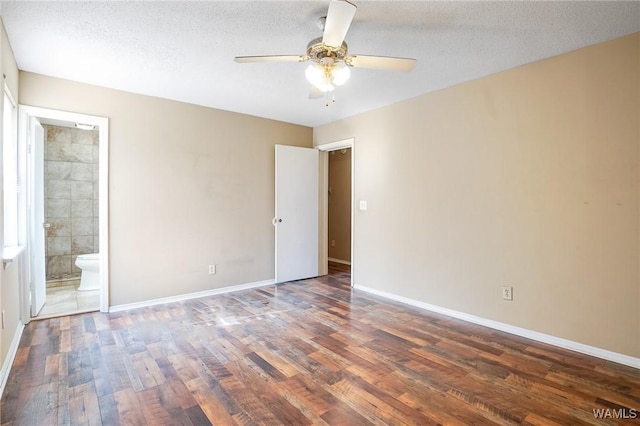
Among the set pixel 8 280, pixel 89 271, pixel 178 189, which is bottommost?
pixel 89 271

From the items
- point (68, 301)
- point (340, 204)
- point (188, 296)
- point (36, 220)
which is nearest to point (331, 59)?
point (188, 296)

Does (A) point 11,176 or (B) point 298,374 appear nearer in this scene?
(B) point 298,374

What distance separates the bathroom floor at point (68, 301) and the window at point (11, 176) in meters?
0.93

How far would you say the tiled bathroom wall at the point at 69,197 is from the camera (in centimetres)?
Answer: 474

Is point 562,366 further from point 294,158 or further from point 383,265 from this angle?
point 294,158

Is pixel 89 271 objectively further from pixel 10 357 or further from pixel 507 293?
pixel 507 293

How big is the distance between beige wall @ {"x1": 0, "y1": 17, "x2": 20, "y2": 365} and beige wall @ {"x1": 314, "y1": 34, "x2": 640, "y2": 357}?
3.49m

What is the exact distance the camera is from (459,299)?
3326 mm

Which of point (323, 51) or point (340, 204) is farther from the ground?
point (323, 51)

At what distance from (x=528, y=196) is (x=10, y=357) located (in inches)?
167

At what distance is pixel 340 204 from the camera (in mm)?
6449

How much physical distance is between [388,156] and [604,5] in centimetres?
230

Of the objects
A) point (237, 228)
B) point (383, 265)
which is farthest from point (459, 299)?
point (237, 228)

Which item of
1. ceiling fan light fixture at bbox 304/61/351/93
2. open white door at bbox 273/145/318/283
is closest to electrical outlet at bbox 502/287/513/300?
ceiling fan light fixture at bbox 304/61/351/93
